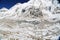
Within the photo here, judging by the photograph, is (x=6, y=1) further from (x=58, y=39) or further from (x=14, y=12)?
(x=58, y=39)

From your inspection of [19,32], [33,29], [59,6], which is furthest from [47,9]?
[19,32]

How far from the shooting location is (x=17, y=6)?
2.12 m

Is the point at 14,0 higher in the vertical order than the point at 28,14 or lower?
higher

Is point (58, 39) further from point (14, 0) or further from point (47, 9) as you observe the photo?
point (14, 0)

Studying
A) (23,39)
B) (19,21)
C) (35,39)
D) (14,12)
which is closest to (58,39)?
(35,39)

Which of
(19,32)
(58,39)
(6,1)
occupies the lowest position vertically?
(58,39)

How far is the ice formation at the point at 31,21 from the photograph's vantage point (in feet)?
5.75

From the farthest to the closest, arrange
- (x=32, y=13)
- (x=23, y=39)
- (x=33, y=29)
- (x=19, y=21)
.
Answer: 1. (x=32, y=13)
2. (x=19, y=21)
3. (x=33, y=29)
4. (x=23, y=39)

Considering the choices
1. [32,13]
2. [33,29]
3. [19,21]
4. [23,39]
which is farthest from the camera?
[32,13]

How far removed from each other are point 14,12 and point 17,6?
3.5 inches

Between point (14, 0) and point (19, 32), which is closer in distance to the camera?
point (19, 32)

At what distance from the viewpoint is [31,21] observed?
1.95 metres

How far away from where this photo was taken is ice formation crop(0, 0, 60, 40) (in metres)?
1.75

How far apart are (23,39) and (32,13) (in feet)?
1.61
